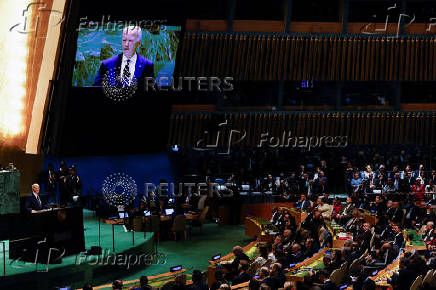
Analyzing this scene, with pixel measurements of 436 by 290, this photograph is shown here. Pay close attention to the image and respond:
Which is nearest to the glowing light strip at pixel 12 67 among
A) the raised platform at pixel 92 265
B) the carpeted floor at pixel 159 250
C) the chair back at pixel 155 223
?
the raised platform at pixel 92 265

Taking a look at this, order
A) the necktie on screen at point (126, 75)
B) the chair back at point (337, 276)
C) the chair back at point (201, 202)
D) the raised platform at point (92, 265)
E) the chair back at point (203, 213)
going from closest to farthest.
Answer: the chair back at point (337, 276) < the raised platform at point (92, 265) < the necktie on screen at point (126, 75) < the chair back at point (203, 213) < the chair back at point (201, 202)

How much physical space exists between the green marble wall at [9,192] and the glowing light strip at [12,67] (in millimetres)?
3593

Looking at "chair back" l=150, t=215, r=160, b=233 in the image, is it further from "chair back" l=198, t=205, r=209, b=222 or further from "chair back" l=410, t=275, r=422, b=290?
"chair back" l=410, t=275, r=422, b=290

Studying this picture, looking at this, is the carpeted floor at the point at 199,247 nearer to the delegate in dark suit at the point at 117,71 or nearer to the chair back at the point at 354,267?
the chair back at the point at 354,267

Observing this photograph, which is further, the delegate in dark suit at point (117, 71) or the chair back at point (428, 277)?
the delegate in dark suit at point (117, 71)

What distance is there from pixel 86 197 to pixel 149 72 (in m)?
3.84

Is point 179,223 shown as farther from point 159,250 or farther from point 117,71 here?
point 117,71

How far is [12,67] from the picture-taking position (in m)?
16.2

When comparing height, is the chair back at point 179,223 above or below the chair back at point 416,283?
above

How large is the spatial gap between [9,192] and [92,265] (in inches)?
106

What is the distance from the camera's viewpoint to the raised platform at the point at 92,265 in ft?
44.8

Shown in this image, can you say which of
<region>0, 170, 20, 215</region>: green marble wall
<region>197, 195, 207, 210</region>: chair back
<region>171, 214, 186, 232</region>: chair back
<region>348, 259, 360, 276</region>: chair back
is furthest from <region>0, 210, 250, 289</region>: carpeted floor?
<region>348, 259, 360, 276</region>: chair back

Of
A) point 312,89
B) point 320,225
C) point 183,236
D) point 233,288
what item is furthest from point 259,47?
point 233,288

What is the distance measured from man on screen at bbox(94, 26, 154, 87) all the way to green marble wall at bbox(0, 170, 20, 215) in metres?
6.71
